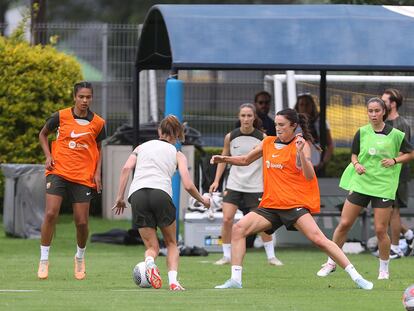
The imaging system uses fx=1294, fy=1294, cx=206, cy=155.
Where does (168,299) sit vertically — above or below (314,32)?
below

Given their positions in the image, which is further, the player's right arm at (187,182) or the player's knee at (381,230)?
the player's knee at (381,230)

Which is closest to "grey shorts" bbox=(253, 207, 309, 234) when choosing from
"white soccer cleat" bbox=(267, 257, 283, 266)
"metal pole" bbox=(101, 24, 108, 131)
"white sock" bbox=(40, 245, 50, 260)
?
"white sock" bbox=(40, 245, 50, 260)

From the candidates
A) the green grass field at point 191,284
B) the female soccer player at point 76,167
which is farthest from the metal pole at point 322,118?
the female soccer player at point 76,167

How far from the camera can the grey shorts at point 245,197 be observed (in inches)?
624

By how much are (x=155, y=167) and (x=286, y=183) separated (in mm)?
1242

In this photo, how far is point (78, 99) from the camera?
1353 cm

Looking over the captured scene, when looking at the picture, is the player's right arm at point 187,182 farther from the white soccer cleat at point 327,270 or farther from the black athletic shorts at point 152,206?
the white soccer cleat at point 327,270

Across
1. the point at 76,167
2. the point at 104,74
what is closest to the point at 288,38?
the point at 76,167

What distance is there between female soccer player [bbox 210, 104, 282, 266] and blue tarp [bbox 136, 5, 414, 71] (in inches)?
59.7

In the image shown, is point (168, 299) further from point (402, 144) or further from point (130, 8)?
point (130, 8)

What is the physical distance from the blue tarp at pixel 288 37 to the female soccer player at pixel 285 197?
495 cm

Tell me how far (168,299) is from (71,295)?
3.09 feet

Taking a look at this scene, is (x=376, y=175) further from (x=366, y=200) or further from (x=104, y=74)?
(x=104, y=74)

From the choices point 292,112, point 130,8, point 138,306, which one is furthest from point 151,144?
point 130,8
